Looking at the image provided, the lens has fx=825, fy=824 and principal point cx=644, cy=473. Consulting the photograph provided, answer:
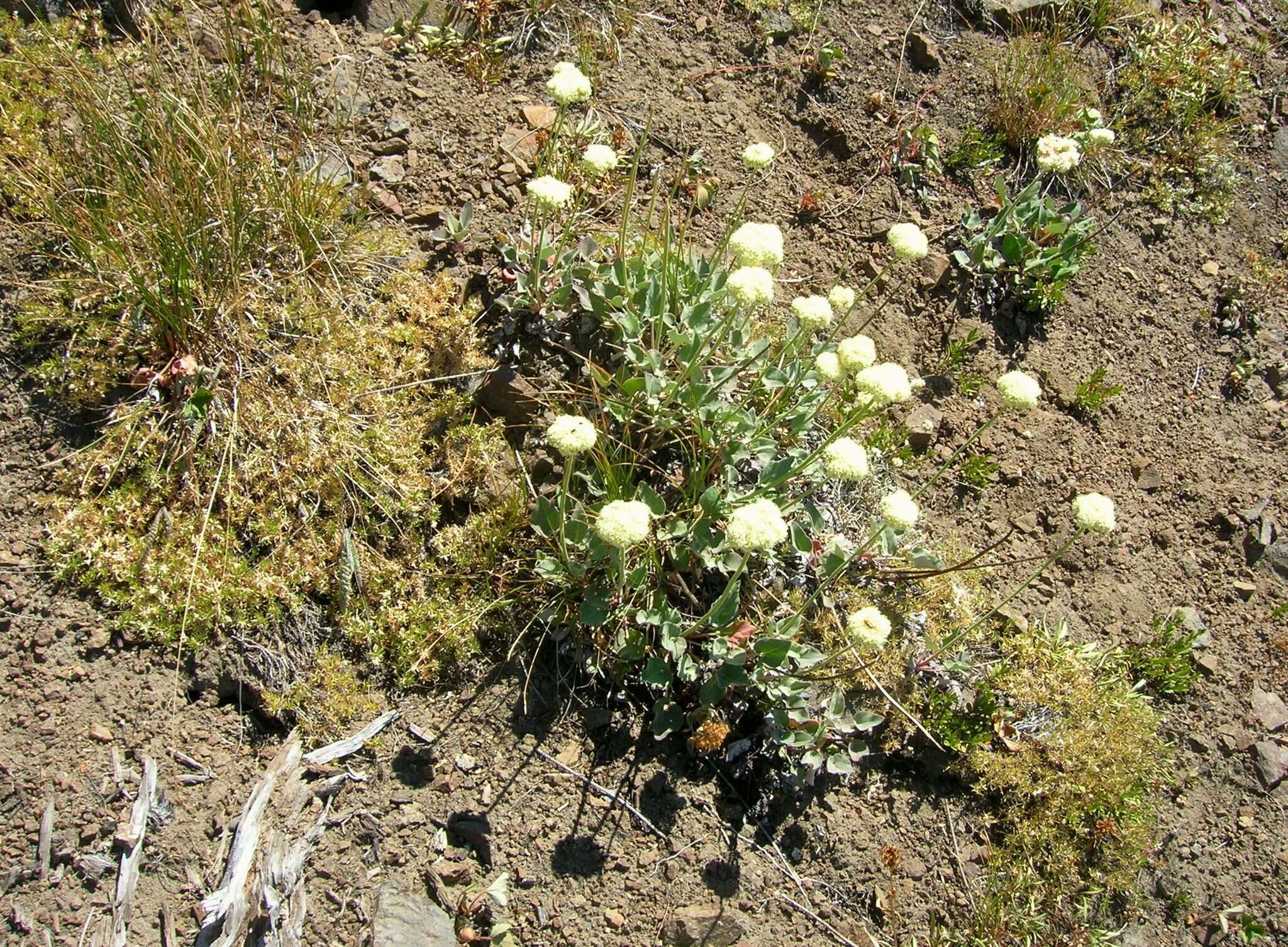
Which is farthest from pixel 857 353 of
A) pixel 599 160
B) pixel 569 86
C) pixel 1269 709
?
pixel 1269 709

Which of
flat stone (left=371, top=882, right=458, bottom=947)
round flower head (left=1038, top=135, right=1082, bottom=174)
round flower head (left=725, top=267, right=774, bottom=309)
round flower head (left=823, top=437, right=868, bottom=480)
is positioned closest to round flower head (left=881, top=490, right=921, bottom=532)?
round flower head (left=823, top=437, right=868, bottom=480)

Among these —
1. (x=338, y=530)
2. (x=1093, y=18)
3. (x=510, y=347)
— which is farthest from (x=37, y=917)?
(x=1093, y=18)

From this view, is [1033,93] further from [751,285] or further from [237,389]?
[237,389]

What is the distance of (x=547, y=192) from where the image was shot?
10.8 ft

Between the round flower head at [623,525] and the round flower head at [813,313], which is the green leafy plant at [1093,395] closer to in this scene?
the round flower head at [813,313]

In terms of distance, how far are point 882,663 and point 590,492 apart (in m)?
1.56

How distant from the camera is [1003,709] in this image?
154 inches

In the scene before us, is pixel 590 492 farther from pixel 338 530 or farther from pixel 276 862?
pixel 276 862

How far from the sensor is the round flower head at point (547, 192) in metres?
3.27

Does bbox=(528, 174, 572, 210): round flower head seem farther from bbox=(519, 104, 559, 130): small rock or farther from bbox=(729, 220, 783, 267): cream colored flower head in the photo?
bbox=(519, 104, 559, 130): small rock

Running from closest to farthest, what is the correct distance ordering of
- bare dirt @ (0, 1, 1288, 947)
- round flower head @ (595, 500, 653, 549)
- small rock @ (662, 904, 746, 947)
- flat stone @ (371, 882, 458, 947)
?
round flower head @ (595, 500, 653, 549), flat stone @ (371, 882, 458, 947), bare dirt @ (0, 1, 1288, 947), small rock @ (662, 904, 746, 947)

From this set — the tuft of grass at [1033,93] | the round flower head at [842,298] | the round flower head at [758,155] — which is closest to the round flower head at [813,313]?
the round flower head at [842,298]

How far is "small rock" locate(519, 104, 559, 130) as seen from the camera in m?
Result: 4.76

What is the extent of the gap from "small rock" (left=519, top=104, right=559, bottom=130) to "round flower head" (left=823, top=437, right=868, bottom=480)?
9.28 feet
